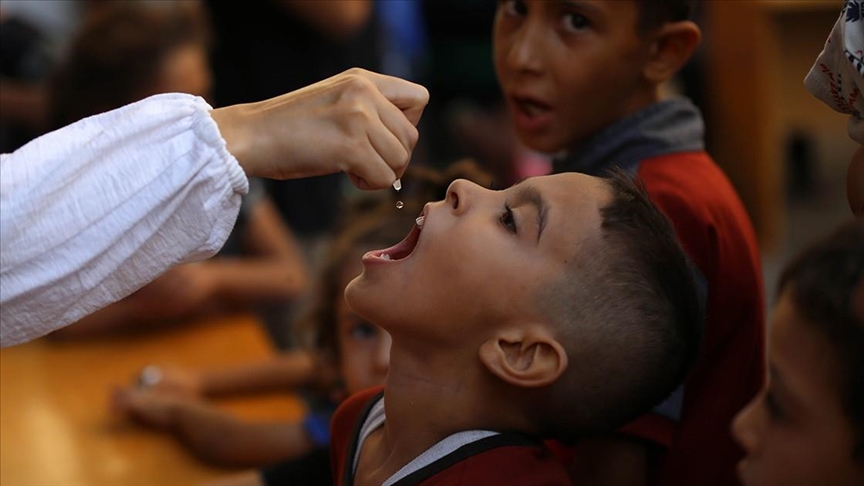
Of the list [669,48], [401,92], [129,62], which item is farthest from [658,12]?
[129,62]

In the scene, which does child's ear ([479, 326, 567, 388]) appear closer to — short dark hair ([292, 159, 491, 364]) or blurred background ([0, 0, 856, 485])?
blurred background ([0, 0, 856, 485])

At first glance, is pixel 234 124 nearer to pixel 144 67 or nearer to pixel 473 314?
pixel 473 314

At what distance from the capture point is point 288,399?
71.4 inches

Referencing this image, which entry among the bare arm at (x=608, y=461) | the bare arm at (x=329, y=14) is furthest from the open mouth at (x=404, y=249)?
the bare arm at (x=329, y=14)

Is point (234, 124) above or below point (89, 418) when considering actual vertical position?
above

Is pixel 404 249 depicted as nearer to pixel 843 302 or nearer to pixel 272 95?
pixel 843 302

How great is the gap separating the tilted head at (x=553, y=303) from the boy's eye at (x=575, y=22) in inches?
15.8

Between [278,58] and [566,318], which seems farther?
[278,58]

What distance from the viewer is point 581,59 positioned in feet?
4.53

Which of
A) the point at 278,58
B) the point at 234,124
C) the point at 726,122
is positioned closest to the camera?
the point at 234,124

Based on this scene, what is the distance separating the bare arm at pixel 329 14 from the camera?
257cm

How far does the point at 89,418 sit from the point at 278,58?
1.17 m

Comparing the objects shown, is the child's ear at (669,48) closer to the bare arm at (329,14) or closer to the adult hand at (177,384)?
the adult hand at (177,384)

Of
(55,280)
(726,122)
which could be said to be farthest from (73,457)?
(726,122)
